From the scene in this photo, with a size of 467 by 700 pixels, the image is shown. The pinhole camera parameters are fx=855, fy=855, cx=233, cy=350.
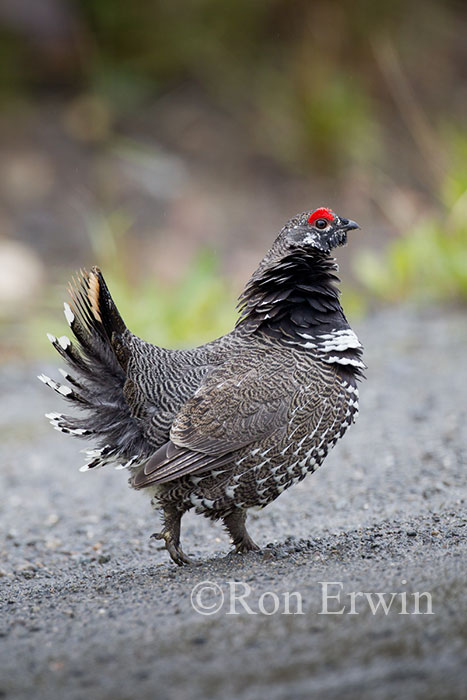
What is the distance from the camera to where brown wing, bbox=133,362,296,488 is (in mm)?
4105

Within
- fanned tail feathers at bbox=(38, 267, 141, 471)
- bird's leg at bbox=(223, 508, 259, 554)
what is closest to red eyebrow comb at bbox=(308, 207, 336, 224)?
fanned tail feathers at bbox=(38, 267, 141, 471)

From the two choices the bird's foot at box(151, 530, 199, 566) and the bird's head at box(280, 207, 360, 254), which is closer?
the bird's foot at box(151, 530, 199, 566)

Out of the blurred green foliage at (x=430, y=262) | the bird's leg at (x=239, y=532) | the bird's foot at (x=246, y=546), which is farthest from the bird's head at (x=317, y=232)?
the blurred green foliage at (x=430, y=262)

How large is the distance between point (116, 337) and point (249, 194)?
10.9 m

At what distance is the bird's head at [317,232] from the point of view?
4574 millimetres

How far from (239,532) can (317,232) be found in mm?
1647

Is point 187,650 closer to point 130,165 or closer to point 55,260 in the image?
point 55,260

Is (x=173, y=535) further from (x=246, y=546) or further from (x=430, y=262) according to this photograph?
(x=430, y=262)

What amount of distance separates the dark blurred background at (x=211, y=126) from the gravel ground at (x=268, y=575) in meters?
5.37

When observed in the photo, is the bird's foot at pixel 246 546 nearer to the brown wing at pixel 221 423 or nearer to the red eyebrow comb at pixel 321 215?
the brown wing at pixel 221 423

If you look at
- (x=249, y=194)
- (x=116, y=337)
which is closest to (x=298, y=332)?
(x=116, y=337)

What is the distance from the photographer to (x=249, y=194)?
49.1 feet

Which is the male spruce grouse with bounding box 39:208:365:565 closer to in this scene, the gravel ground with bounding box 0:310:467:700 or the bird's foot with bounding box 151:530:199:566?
the bird's foot with bounding box 151:530:199:566

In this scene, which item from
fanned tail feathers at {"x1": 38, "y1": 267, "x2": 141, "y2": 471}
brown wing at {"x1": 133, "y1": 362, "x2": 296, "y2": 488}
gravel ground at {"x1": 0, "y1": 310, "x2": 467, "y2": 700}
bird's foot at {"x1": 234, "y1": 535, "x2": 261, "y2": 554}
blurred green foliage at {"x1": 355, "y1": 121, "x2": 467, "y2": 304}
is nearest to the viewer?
gravel ground at {"x1": 0, "y1": 310, "x2": 467, "y2": 700}
